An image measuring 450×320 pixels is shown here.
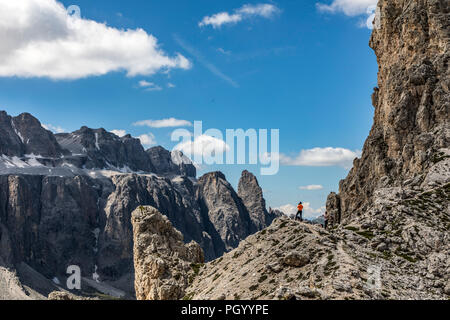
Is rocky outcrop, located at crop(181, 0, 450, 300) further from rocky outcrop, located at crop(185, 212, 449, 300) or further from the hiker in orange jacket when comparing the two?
the hiker in orange jacket

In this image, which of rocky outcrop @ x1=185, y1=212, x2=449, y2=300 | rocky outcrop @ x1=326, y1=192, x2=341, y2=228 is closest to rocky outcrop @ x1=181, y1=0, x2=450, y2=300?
rocky outcrop @ x1=185, y1=212, x2=449, y2=300

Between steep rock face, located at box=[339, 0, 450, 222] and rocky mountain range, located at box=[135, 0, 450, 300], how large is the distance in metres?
0.26

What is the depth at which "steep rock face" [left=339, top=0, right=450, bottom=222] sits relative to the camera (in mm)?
93000

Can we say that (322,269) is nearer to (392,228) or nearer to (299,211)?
(392,228)

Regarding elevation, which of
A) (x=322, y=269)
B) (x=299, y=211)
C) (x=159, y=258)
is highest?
(x=299, y=211)

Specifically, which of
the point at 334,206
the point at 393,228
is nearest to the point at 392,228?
the point at 393,228

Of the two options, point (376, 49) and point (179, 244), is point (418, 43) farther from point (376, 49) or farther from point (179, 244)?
point (179, 244)

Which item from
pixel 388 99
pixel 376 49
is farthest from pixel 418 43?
pixel 376 49

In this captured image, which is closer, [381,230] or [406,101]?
[381,230]

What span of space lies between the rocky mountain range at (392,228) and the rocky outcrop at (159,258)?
1.03 metres

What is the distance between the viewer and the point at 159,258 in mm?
69375

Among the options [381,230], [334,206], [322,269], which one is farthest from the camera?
[334,206]

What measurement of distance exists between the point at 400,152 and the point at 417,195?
41068mm

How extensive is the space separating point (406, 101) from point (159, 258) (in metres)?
68.5
